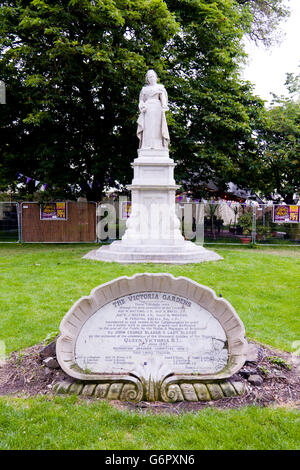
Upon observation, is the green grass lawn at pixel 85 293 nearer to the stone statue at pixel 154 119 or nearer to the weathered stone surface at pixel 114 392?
the weathered stone surface at pixel 114 392

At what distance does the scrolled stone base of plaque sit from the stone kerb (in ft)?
0.17

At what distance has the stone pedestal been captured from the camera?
10648 mm

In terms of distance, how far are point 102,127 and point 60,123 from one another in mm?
1953

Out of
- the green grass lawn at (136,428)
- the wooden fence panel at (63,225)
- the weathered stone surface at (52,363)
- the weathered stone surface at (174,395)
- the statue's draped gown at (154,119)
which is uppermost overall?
the statue's draped gown at (154,119)

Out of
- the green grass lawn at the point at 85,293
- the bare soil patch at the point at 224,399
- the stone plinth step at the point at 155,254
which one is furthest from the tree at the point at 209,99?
the bare soil patch at the point at 224,399

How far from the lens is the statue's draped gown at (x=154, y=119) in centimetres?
1241

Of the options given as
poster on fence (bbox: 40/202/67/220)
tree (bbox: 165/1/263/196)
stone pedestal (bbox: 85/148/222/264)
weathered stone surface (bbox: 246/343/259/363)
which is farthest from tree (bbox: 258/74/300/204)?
weathered stone surface (bbox: 246/343/259/363)

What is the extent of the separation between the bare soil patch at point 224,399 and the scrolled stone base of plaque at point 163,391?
0.04 meters

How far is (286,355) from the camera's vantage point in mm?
4418

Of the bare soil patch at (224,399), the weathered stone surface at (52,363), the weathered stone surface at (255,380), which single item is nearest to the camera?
the bare soil patch at (224,399)

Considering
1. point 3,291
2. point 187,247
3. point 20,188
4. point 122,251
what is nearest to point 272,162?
point 187,247

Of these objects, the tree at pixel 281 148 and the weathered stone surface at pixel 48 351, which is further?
the tree at pixel 281 148

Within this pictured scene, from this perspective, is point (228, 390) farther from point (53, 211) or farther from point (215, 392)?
point (53, 211)

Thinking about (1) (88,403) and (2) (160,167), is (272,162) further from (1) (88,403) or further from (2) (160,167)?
(1) (88,403)
